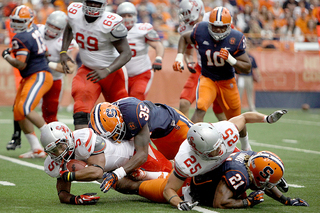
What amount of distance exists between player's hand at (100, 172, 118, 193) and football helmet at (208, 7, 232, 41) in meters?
Result: 2.44

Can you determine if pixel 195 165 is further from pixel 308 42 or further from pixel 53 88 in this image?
pixel 308 42

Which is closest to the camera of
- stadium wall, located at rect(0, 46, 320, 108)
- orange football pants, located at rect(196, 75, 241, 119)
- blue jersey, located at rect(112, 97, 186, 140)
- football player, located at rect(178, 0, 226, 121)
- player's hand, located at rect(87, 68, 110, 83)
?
blue jersey, located at rect(112, 97, 186, 140)

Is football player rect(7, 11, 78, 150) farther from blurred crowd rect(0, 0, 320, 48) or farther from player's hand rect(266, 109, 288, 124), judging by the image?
blurred crowd rect(0, 0, 320, 48)

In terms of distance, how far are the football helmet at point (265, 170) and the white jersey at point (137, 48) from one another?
3.40 metres

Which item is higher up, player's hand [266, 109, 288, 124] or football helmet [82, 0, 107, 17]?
football helmet [82, 0, 107, 17]

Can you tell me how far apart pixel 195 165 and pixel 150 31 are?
11.9 feet

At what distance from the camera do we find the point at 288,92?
1389 centimetres

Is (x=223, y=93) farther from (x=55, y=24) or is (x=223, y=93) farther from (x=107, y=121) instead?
(x=55, y=24)

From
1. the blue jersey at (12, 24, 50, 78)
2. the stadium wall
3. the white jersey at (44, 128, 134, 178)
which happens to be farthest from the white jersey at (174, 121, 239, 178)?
the stadium wall

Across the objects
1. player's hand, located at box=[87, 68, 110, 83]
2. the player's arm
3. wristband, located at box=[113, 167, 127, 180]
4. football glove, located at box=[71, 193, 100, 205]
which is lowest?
football glove, located at box=[71, 193, 100, 205]

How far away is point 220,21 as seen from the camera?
17.4ft

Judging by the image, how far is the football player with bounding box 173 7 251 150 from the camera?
5.37 metres

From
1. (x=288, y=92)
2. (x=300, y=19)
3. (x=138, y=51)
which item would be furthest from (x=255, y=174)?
(x=300, y=19)

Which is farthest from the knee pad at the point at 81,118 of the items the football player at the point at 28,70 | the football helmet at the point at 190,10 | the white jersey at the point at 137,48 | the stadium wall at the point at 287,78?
the stadium wall at the point at 287,78
